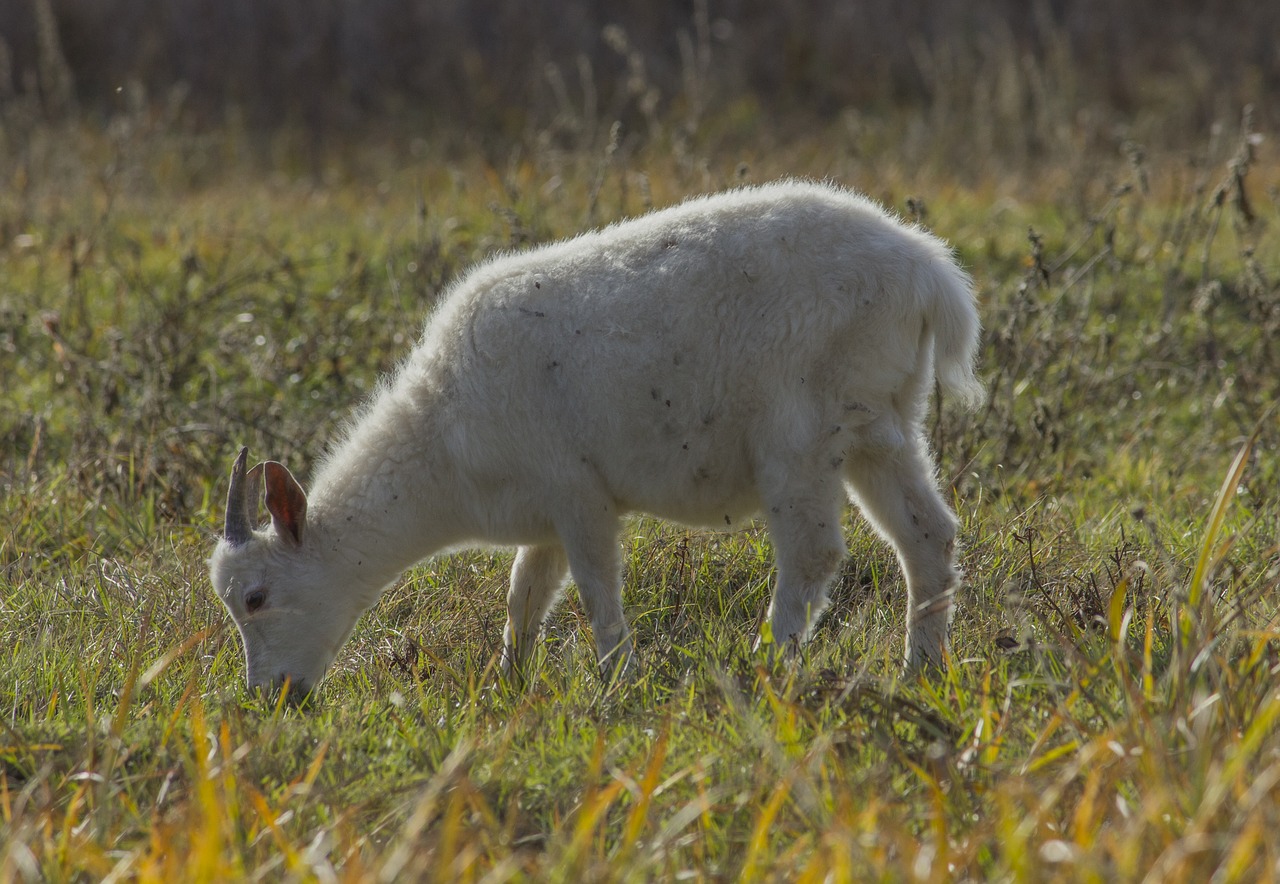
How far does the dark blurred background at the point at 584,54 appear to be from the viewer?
14.9 meters

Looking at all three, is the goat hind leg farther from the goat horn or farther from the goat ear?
the goat horn

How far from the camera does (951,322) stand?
4.18 m

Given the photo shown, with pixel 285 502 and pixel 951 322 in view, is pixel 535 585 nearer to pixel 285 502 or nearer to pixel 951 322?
pixel 285 502

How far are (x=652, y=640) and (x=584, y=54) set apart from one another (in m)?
12.1

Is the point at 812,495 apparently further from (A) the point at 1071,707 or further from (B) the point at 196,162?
(B) the point at 196,162

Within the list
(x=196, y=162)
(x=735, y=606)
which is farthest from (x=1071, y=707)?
(x=196, y=162)

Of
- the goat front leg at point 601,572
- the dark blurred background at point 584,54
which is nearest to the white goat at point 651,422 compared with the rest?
the goat front leg at point 601,572

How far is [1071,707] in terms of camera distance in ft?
11.0

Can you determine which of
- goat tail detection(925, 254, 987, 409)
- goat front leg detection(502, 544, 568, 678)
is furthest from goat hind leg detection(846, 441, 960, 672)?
goat front leg detection(502, 544, 568, 678)

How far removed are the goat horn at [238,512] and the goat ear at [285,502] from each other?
76 millimetres

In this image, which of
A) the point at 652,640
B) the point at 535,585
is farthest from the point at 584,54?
the point at 652,640

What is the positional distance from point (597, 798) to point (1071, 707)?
125cm

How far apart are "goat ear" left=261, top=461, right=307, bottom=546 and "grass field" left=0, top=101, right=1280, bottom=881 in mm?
488

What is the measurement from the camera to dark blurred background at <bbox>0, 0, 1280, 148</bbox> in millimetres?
14906
